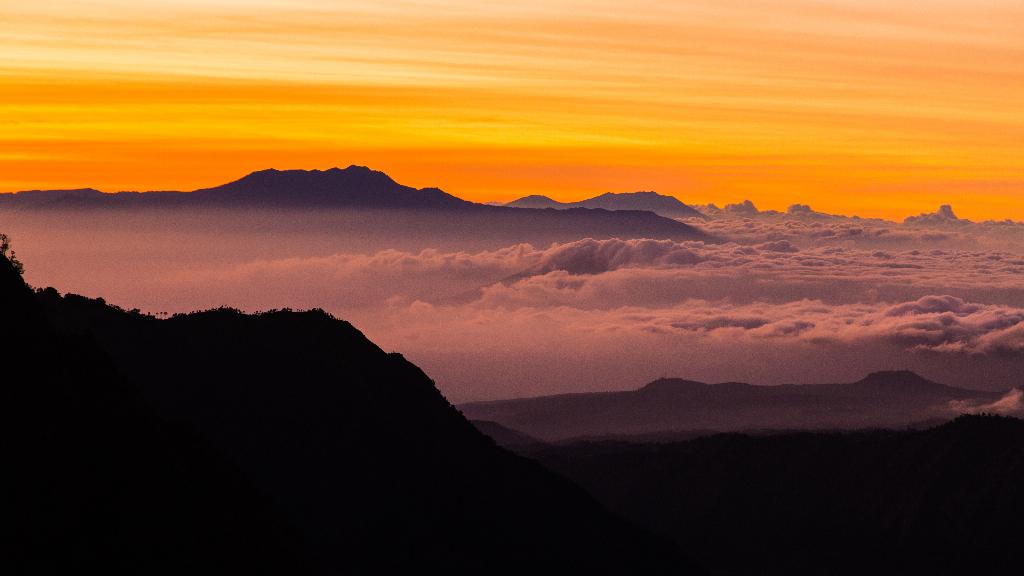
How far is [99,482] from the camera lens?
249 feet

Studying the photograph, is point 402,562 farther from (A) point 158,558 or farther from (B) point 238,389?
(A) point 158,558

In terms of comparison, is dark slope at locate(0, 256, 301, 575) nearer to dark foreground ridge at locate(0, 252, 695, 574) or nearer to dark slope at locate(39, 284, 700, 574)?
dark foreground ridge at locate(0, 252, 695, 574)

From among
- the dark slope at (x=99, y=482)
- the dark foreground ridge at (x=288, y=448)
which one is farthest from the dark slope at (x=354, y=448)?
the dark slope at (x=99, y=482)

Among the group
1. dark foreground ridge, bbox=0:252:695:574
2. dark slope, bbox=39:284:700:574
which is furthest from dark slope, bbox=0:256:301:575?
dark slope, bbox=39:284:700:574

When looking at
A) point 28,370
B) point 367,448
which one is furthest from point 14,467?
point 367,448

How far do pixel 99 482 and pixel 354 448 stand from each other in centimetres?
7627

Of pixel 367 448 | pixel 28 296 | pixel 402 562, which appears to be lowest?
pixel 402 562

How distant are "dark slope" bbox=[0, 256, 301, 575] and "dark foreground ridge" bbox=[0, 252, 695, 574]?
0.15 m

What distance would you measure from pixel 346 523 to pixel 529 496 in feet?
93.9

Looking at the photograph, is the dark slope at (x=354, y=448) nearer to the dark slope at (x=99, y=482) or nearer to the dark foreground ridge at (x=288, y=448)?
the dark foreground ridge at (x=288, y=448)

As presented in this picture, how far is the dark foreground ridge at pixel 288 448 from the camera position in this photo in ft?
262

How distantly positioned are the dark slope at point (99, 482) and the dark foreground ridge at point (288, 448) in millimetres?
150

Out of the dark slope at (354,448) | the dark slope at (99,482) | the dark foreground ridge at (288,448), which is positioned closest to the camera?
the dark slope at (99,482)

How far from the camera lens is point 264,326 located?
165 meters
